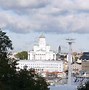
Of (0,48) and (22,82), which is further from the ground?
(0,48)

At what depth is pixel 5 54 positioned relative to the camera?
153 feet

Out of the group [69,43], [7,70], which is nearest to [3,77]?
[7,70]

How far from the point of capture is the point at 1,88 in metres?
36.8

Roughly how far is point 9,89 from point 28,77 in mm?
7797

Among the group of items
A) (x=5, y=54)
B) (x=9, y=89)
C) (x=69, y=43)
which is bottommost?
(x=9, y=89)

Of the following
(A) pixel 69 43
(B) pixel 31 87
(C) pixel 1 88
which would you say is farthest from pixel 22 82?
(A) pixel 69 43

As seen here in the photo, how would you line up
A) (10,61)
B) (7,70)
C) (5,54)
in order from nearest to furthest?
(7,70)
(5,54)
(10,61)

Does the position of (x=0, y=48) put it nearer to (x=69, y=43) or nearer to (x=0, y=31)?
(x=0, y=31)

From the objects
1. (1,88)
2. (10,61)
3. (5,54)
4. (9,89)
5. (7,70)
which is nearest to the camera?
(1,88)

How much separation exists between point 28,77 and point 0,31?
4896 millimetres

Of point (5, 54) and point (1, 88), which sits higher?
point (5, 54)

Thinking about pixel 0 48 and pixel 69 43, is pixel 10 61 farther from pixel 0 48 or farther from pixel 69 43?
pixel 69 43

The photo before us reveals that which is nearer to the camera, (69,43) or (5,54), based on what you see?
(5,54)

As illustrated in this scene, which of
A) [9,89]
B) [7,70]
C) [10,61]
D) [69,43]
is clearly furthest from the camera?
[69,43]
